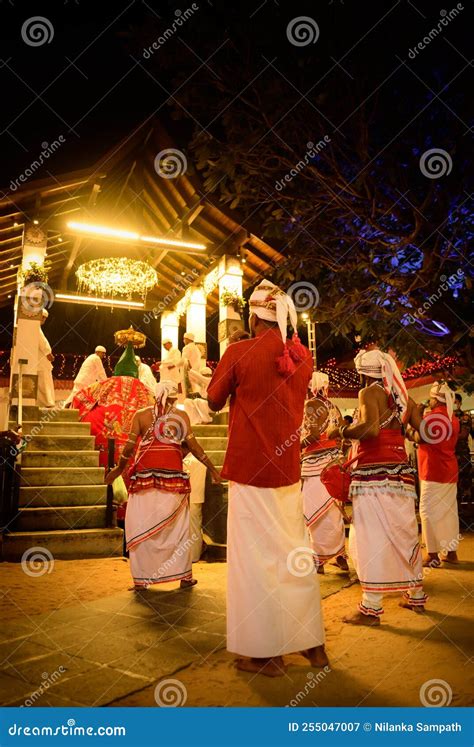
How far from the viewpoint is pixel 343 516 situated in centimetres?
528

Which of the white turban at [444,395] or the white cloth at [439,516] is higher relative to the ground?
the white turban at [444,395]

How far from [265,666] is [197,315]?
11751 millimetres

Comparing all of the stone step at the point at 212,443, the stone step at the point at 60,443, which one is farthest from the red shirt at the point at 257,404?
the stone step at the point at 212,443

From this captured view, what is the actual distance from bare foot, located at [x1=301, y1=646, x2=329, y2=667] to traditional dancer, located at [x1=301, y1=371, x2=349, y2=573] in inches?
94.8

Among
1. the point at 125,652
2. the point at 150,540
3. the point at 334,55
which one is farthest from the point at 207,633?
the point at 334,55

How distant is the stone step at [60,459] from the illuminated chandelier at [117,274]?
235 inches

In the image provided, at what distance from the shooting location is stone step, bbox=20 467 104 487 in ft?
22.8

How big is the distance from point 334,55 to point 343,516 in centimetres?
464

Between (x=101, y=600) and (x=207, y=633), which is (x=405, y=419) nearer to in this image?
(x=207, y=633)

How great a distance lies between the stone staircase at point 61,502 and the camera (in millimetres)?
6066

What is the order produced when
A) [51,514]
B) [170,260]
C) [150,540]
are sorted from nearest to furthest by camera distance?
[150,540]
[51,514]
[170,260]

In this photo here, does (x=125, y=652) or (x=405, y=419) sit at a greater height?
(x=405, y=419)

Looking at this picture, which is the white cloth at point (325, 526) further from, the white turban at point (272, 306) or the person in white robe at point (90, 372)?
the person in white robe at point (90, 372)

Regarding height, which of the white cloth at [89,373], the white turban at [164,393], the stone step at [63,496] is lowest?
the stone step at [63,496]
